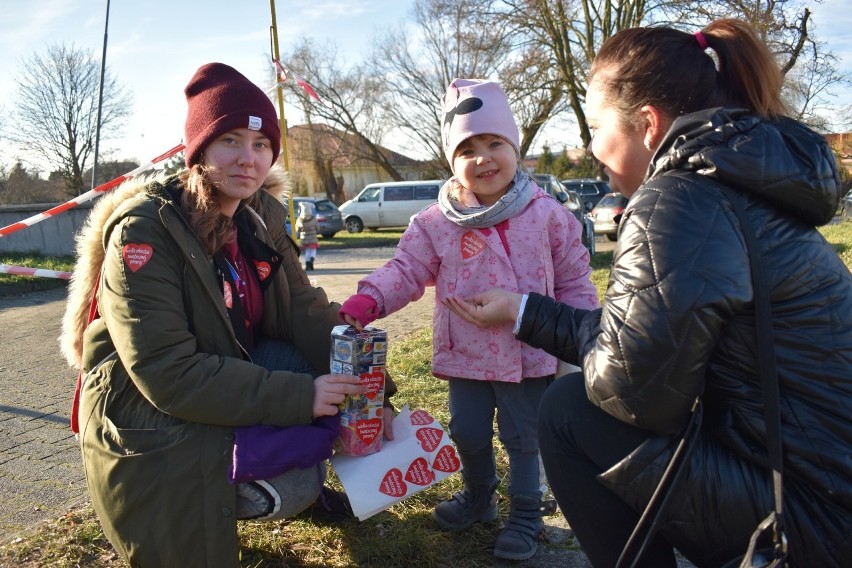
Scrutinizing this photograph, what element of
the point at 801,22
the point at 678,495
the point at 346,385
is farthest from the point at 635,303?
the point at 801,22

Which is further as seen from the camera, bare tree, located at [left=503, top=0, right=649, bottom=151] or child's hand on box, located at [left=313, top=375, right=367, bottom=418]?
bare tree, located at [left=503, top=0, right=649, bottom=151]

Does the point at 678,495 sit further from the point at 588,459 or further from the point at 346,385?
the point at 346,385

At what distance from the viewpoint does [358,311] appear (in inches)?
95.1

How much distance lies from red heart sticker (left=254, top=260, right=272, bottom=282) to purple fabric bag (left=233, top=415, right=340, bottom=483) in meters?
0.59

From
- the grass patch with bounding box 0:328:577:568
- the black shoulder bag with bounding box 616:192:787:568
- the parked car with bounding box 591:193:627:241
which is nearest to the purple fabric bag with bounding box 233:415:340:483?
the grass patch with bounding box 0:328:577:568

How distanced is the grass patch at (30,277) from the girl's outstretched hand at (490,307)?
332 inches

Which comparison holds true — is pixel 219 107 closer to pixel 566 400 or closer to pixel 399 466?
pixel 399 466

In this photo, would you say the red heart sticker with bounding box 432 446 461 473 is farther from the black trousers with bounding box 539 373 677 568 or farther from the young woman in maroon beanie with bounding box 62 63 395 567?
the black trousers with bounding box 539 373 677 568

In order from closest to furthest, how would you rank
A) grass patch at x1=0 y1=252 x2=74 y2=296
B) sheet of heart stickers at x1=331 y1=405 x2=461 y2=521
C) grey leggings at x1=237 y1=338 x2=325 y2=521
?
grey leggings at x1=237 y1=338 x2=325 y2=521 < sheet of heart stickers at x1=331 y1=405 x2=461 y2=521 < grass patch at x1=0 y1=252 x2=74 y2=296

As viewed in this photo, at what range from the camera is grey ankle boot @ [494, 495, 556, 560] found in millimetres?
2418

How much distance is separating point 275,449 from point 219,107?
107 centimetres

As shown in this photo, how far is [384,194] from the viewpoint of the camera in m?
24.4

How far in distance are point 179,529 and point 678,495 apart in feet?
4.27

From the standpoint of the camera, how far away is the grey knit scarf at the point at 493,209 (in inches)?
101
